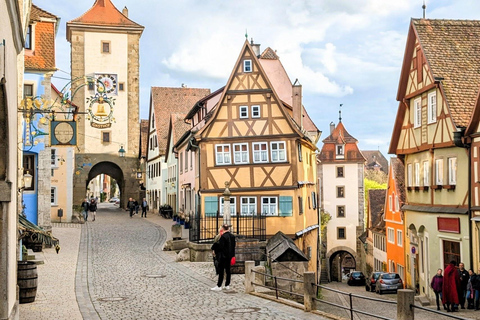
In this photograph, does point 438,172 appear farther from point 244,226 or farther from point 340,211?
point 340,211

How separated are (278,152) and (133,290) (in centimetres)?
1624

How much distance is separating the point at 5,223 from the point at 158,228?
1207 inches

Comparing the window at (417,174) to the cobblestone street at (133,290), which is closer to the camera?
the cobblestone street at (133,290)

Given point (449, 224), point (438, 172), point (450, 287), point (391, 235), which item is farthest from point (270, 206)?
point (391, 235)

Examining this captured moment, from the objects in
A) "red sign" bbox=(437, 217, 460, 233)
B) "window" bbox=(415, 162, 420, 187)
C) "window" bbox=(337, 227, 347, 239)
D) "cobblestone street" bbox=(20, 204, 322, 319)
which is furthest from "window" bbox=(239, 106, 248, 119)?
→ "window" bbox=(337, 227, 347, 239)

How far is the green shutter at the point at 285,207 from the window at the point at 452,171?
8737 millimetres

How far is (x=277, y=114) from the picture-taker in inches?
1247

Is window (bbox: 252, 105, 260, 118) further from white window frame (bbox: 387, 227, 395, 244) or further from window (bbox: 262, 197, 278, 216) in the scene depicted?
white window frame (bbox: 387, 227, 395, 244)

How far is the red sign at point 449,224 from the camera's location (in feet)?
77.8

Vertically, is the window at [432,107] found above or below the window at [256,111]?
below

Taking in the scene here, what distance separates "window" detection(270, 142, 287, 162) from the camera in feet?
104

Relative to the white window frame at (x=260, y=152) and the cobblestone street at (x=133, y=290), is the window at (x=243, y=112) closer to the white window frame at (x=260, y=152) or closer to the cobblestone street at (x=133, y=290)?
the white window frame at (x=260, y=152)

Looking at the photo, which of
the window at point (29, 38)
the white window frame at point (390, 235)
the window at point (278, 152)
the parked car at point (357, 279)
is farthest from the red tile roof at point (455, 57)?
the parked car at point (357, 279)

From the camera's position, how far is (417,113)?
2795 cm
